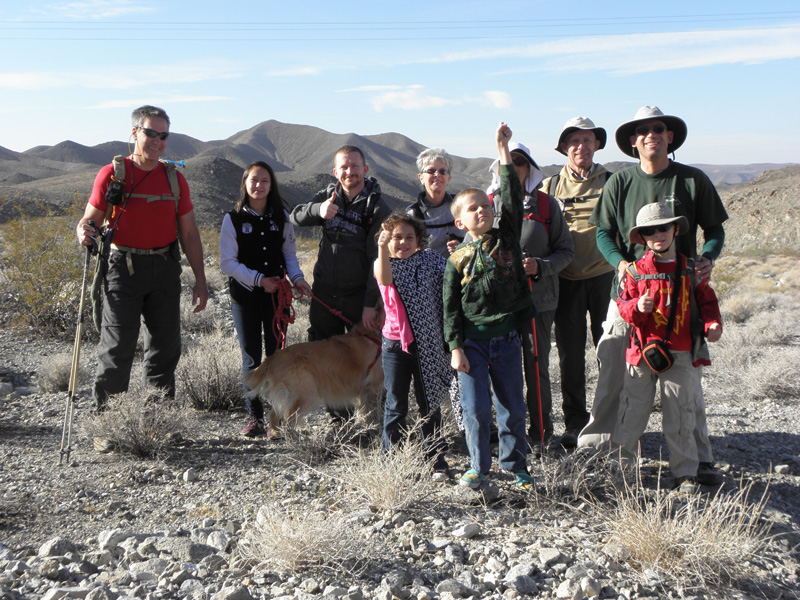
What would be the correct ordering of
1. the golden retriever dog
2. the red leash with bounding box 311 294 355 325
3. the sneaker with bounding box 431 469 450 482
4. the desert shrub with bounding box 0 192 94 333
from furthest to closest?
the desert shrub with bounding box 0 192 94 333, the red leash with bounding box 311 294 355 325, the golden retriever dog, the sneaker with bounding box 431 469 450 482

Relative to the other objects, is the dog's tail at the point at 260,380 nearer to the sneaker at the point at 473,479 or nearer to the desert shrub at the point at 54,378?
the sneaker at the point at 473,479

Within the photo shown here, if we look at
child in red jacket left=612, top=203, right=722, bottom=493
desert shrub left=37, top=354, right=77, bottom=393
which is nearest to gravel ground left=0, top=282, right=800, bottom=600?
child in red jacket left=612, top=203, right=722, bottom=493

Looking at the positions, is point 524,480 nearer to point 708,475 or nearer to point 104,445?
point 708,475

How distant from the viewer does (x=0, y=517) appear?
3520 millimetres

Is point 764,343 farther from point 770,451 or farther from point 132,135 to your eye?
point 132,135

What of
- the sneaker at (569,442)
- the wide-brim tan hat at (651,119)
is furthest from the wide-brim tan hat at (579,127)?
the sneaker at (569,442)

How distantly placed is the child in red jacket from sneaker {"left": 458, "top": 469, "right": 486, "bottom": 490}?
1200mm

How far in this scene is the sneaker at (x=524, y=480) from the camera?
3.69m

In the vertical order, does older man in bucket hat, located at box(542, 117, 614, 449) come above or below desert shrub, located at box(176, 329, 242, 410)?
above

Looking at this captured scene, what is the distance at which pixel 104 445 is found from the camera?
14.9 ft

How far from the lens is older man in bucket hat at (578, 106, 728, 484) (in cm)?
398

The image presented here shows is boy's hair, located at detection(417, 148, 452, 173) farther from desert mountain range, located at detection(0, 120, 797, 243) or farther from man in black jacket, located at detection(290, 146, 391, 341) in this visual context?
desert mountain range, located at detection(0, 120, 797, 243)

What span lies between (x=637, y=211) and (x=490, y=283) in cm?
117

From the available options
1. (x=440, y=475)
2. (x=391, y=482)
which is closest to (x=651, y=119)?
(x=440, y=475)
